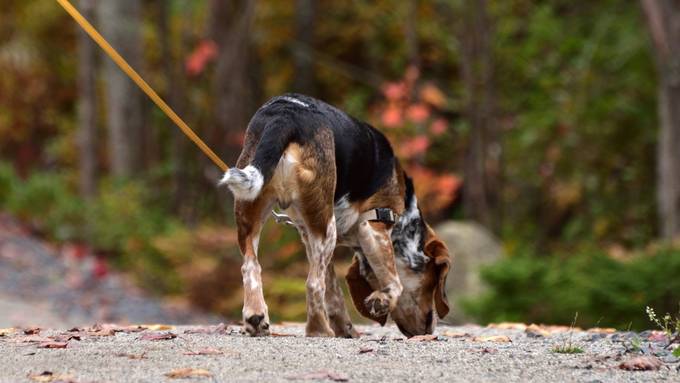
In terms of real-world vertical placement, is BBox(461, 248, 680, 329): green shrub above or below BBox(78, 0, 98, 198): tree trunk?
below

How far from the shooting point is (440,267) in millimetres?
8844

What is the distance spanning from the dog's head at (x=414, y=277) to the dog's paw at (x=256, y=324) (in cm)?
130

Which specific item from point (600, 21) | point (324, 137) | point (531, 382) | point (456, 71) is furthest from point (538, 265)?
point (456, 71)

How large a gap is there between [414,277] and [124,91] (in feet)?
53.8

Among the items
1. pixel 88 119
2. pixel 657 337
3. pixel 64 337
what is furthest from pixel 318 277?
pixel 88 119

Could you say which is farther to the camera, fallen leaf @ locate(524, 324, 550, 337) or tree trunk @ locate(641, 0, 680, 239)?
tree trunk @ locate(641, 0, 680, 239)

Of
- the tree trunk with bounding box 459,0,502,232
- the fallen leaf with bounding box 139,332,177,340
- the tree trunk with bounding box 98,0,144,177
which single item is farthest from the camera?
the tree trunk with bounding box 98,0,144,177

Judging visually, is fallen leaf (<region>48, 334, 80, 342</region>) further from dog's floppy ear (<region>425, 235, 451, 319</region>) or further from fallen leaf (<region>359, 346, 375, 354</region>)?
dog's floppy ear (<region>425, 235, 451, 319</region>)

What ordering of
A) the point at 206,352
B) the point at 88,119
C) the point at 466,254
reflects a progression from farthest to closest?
the point at 88,119 → the point at 466,254 → the point at 206,352

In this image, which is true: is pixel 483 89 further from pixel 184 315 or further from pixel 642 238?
pixel 184 315

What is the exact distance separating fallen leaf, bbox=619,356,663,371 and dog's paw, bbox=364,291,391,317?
1789 millimetres

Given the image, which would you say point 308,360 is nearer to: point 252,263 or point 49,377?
point 252,263

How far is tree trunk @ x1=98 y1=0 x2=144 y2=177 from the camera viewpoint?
78.8ft

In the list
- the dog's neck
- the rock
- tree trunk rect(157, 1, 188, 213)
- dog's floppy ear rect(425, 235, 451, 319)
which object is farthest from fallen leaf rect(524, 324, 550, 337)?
tree trunk rect(157, 1, 188, 213)
